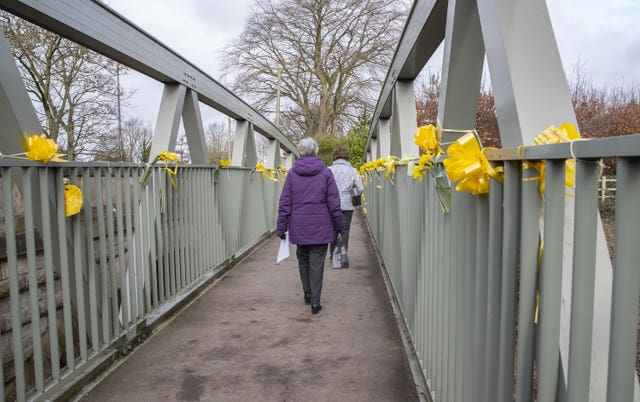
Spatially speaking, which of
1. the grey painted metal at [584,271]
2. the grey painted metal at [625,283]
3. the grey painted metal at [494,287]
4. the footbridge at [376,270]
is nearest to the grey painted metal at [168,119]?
the footbridge at [376,270]

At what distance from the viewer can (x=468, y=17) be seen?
8.93 feet

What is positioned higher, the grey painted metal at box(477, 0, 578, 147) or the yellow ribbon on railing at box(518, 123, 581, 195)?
the grey painted metal at box(477, 0, 578, 147)

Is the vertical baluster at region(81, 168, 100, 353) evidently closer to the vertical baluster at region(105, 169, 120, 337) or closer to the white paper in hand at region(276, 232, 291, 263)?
the vertical baluster at region(105, 169, 120, 337)

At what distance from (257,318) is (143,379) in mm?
1485

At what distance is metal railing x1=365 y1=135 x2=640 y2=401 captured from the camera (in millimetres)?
865

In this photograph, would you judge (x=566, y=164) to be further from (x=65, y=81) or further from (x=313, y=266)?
(x=65, y=81)

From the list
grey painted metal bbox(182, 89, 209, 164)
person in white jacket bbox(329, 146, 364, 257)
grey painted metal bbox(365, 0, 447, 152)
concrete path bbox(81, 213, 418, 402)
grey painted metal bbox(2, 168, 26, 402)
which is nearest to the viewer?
grey painted metal bbox(2, 168, 26, 402)

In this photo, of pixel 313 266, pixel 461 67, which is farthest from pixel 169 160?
pixel 461 67

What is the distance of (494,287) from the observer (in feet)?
4.99

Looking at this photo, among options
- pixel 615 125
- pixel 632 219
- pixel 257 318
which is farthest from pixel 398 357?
pixel 615 125

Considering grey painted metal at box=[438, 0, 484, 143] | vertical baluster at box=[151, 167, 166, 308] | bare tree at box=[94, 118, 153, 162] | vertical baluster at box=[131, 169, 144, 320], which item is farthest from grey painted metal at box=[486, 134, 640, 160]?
bare tree at box=[94, 118, 153, 162]

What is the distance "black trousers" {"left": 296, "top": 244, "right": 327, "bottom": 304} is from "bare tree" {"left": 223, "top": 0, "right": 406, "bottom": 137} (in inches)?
876

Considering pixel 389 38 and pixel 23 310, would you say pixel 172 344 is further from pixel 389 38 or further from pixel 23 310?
pixel 389 38

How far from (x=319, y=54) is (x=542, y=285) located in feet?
87.2
